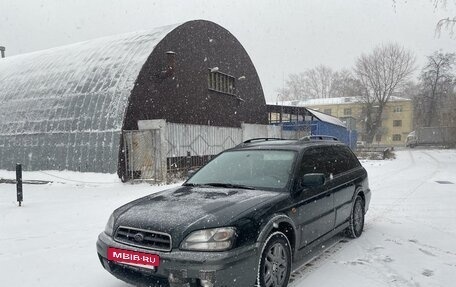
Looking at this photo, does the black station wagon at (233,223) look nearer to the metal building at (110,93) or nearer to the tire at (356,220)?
the tire at (356,220)

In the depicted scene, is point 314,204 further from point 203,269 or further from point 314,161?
point 203,269

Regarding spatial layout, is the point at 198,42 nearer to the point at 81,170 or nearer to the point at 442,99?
the point at 81,170

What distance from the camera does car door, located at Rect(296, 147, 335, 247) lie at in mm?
4582

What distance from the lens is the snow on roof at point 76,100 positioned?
1558 cm

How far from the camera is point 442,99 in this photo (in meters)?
67.1

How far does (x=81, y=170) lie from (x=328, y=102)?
248ft

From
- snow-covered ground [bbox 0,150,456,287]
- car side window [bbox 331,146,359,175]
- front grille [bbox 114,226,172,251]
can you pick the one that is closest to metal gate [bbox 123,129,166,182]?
snow-covered ground [bbox 0,150,456,287]

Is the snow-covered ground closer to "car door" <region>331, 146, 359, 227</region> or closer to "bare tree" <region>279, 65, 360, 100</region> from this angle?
"car door" <region>331, 146, 359, 227</region>

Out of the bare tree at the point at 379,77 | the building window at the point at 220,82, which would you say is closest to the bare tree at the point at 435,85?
the bare tree at the point at 379,77

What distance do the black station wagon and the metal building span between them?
426 inches

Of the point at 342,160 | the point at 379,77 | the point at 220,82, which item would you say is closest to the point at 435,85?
the point at 379,77

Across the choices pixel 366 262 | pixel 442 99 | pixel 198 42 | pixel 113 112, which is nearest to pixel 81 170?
pixel 113 112

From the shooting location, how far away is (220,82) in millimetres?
21453

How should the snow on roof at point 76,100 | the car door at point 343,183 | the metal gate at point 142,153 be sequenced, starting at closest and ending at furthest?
1. the car door at point 343,183
2. the metal gate at point 142,153
3. the snow on roof at point 76,100
